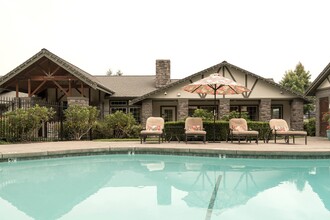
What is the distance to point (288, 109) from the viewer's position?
22469mm

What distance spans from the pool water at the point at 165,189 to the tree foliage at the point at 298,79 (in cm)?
4185

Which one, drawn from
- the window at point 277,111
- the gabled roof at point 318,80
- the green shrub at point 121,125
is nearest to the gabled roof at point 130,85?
the green shrub at point 121,125

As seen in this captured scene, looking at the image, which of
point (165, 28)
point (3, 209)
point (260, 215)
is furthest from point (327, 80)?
point (3, 209)

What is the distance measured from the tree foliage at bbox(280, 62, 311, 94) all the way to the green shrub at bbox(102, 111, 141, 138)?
1426 inches

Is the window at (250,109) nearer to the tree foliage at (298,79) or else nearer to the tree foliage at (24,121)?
the tree foliage at (24,121)

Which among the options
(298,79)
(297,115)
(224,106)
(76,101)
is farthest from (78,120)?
(298,79)

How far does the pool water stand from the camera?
5.00 metres

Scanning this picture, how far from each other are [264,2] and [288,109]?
9857mm

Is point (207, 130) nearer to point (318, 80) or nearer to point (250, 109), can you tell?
point (318, 80)

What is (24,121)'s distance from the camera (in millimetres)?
14117

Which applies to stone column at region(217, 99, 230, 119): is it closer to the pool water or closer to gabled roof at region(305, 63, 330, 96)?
gabled roof at region(305, 63, 330, 96)

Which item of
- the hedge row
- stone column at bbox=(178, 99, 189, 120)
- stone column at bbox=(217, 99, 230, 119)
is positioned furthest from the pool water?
stone column at bbox=(217, 99, 230, 119)

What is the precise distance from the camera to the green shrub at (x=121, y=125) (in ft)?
57.4

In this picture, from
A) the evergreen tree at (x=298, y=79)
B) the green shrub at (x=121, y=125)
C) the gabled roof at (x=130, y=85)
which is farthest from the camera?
the evergreen tree at (x=298, y=79)
